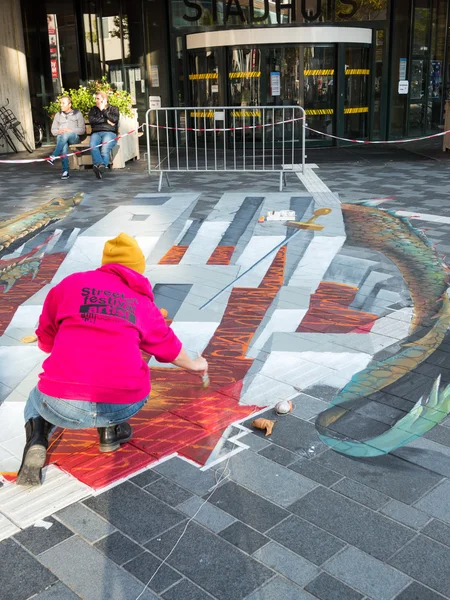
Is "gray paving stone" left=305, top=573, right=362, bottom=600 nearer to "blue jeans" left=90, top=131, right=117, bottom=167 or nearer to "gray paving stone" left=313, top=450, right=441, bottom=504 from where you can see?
"gray paving stone" left=313, top=450, right=441, bottom=504

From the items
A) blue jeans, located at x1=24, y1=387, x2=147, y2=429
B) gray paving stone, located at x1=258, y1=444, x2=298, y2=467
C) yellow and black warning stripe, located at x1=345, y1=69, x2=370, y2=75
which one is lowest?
gray paving stone, located at x1=258, y1=444, x2=298, y2=467

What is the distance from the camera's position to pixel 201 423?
4.00 m

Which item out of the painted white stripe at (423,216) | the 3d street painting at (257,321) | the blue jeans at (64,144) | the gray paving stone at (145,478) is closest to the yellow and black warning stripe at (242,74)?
the blue jeans at (64,144)

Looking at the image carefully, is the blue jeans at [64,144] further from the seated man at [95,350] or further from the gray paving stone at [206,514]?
the gray paving stone at [206,514]

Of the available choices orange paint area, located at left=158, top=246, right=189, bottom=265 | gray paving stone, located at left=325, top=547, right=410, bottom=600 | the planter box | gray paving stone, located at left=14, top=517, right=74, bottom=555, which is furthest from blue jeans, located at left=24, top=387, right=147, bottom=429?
the planter box

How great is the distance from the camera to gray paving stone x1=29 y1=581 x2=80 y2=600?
2.65 meters

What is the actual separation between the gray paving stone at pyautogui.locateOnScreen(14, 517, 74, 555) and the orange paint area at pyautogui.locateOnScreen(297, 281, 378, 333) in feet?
9.32

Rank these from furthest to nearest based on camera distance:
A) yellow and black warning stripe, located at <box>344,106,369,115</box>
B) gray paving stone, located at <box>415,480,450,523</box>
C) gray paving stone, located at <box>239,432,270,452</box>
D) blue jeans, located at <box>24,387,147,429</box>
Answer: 1. yellow and black warning stripe, located at <box>344,106,369,115</box>
2. gray paving stone, located at <box>239,432,270,452</box>
3. blue jeans, located at <box>24,387,147,429</box>
4. gray paving stone, located at <box>415,480,450,523</box>

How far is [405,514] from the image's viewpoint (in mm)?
3143

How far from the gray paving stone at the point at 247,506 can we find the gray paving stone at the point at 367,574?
369mm

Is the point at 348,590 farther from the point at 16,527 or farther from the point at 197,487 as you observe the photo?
the point at 16,527

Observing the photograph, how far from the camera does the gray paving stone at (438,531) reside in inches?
117

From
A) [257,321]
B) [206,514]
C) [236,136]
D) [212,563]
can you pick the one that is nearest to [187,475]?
[206,514]

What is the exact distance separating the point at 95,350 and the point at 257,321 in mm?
2662
